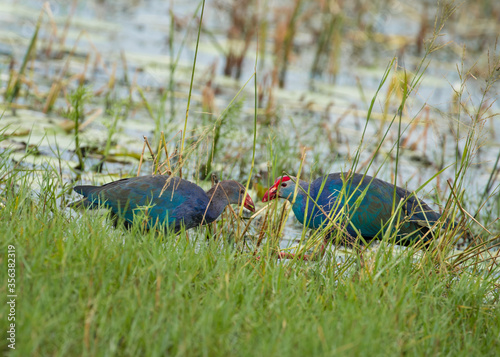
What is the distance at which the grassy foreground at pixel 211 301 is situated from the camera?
2.11 meters

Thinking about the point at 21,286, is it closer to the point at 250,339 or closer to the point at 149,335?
the point at 149,335

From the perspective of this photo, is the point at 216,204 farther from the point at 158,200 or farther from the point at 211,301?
the point at 211,301

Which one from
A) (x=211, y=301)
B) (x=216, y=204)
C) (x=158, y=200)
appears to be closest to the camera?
(x=211, y=301)

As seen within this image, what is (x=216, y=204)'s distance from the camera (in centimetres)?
362

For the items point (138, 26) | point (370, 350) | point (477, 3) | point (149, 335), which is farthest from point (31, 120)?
point (477, 3)

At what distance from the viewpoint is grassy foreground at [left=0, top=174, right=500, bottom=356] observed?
2.11 m

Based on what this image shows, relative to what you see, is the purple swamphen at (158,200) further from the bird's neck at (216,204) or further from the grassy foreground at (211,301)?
the grassy foreground at (211,301)

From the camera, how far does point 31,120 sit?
5324mm

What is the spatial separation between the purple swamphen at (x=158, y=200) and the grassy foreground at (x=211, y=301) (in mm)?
246

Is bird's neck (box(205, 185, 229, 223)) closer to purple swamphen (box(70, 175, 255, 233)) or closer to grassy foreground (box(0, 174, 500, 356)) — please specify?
purple swamphen (box(70, 175, 255, 233))

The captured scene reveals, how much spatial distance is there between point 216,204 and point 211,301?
1.27 m

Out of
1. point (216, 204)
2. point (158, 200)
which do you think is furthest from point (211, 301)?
point (216, 204)

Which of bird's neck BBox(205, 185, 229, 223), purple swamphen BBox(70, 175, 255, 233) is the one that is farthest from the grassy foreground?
bird's neck BBox(205, 185, 229, 223)

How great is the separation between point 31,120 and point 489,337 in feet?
13.7
